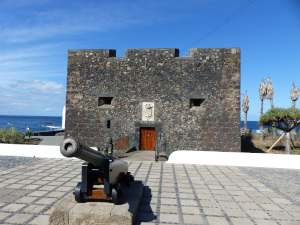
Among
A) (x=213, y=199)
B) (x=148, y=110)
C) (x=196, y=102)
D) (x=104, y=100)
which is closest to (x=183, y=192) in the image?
(x=213, y=199)

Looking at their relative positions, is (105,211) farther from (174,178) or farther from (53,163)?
(53,163)

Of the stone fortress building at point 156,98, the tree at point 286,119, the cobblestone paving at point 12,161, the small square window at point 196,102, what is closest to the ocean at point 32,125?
the stone fortress building at point 156,98

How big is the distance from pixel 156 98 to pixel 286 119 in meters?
8.03

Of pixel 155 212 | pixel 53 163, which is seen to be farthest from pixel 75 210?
pixel 53 163

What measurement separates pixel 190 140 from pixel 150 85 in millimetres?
3096

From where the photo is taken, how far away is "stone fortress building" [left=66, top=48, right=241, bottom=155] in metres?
11.5

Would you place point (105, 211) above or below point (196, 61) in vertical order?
below

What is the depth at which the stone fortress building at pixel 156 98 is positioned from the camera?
11.5 metres

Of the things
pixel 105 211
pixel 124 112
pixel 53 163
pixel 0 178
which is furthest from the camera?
pixel 124 112

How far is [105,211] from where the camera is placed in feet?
11.3

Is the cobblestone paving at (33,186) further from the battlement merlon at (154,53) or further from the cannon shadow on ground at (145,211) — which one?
the battlement merlon at (154,53)

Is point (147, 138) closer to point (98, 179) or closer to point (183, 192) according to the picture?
point (183, 192)

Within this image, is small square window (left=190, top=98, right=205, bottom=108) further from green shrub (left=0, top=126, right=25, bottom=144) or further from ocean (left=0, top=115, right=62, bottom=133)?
ocean (left=0, top=115, right=62, bottom=133)

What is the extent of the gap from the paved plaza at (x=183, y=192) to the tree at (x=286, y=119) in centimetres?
763
